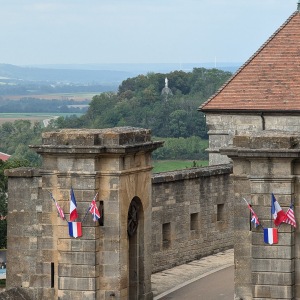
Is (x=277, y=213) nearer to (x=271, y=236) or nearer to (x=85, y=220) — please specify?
(x=271, y=236)

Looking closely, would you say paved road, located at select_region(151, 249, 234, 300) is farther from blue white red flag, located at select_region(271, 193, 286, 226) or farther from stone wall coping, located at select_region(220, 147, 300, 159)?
stone wall coping, located at select_region(220, 147, 300, 159)

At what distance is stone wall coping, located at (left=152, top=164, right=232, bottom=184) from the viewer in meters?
34.5

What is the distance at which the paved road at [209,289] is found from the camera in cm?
3130

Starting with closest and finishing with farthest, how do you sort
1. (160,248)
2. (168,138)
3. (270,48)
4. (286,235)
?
(286,235), (160,248), (270,48), (168,138)

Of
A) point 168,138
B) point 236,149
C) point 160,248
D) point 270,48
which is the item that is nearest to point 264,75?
point 270,48

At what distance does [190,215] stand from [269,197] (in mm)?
8958

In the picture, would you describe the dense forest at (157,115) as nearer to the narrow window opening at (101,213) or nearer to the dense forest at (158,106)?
the dense forest at (158,106)

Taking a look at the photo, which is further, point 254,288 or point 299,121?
point 299,121

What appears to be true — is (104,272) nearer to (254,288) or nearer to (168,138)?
(254,288)

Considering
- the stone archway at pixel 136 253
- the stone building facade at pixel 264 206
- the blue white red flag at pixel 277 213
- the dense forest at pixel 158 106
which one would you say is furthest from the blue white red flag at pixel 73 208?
the dense forest at pixel 158 106

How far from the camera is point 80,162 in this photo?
29422mm

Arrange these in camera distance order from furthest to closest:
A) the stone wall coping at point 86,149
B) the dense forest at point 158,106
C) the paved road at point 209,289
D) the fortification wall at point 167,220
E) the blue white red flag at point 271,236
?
the dense forest at point 158,106 < the paved road at point 209,289 < the fortification wall at point 167,220 < the stone wall coping at point 86,149 < the blue white red flag at point 271,236

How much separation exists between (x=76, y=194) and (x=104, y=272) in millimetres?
1438

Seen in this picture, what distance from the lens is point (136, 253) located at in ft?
100
